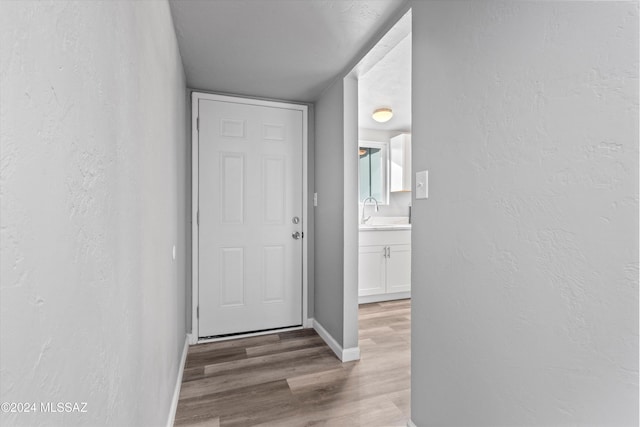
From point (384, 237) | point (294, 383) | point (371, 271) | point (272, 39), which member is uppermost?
point (272, 39)

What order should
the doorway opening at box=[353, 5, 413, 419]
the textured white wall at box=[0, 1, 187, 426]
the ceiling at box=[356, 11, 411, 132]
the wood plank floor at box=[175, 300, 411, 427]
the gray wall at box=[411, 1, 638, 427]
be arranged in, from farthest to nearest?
the doorway opening at box=[353, 5, 413, 419] → the ceiling at box=[356, 11, 411, 132] → the wood plank floor at box=[175, 300, 411, 427] → the gray wall at box=[411, 1, 638, 427] → the textured white wall at box=[0, 1, 187, 426]

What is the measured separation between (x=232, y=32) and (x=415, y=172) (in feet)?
4.46

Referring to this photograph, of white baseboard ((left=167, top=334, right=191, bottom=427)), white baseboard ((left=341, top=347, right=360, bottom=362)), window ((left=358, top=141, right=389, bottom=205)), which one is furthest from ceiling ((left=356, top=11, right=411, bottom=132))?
white baseboard ((left=167, top=334, right=191, bottom=427))

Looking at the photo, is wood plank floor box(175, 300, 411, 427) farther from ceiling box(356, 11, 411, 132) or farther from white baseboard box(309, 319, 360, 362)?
ceiling box(356, 11, 411, 132)

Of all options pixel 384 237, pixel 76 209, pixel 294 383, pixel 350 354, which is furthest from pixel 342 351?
pixel 76 209

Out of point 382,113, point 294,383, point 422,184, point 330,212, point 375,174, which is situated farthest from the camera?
point 375,174

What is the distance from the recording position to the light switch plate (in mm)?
1409

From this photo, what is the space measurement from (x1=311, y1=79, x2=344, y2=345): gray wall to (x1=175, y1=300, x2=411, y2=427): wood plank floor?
31 cm

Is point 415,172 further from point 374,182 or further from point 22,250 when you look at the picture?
point 374,182

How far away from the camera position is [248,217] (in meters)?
2.82

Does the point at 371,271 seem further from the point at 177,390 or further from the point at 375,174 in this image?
the point at 177,390

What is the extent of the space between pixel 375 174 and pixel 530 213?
3.60 meters

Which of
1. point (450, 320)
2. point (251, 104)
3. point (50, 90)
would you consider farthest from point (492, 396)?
point (251, 104)

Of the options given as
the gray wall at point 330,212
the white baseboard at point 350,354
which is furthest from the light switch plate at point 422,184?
the white baseboard at point 350,354
